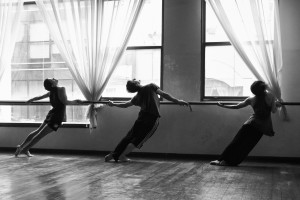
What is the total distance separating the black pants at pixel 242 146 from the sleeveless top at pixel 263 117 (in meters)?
0.08

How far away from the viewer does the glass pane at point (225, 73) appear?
20.4ft

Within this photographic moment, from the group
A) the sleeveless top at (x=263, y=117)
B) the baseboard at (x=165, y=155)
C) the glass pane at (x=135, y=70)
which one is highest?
the glass pane at (x=135, y=70)

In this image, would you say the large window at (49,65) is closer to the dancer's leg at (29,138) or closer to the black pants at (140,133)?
the dancer's leg at (29,138)

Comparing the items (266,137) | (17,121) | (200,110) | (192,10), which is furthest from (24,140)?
(266,137)

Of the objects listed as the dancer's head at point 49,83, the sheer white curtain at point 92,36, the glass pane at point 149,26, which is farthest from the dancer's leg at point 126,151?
the glass pane at point 149,26

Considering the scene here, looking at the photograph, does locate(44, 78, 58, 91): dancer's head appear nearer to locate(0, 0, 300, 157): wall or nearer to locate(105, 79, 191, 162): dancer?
locate(0, 0, 300, 157): wall

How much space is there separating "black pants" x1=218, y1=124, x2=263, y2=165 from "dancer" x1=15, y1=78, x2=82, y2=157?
2337 millimetres

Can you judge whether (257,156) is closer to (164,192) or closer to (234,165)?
(234,165)

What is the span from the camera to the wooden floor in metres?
3.67

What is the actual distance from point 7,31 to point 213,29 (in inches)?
135

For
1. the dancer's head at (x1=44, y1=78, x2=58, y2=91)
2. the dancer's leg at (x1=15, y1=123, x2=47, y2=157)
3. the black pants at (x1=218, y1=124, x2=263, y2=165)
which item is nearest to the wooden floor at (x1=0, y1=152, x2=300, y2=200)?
the black pants at (x1=218, y1=124, x2=263, y2=165)

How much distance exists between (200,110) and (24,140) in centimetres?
295

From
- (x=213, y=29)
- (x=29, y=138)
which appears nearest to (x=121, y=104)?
(x=29, y=138)

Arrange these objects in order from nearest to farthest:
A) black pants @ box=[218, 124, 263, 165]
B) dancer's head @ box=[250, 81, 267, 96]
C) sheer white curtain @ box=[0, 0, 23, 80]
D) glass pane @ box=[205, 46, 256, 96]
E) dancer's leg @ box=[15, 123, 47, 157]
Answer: dancer's head @ box=[250, 81, 267, 96]
black pants @ box=[218, 124, 263, 165]
glass pane @ box=[205, 46, 256, 96]
dancer's leg @ box=[15, 123, 47, 157]
sheer white curtain @ box=[0, 0, 23, 80]
